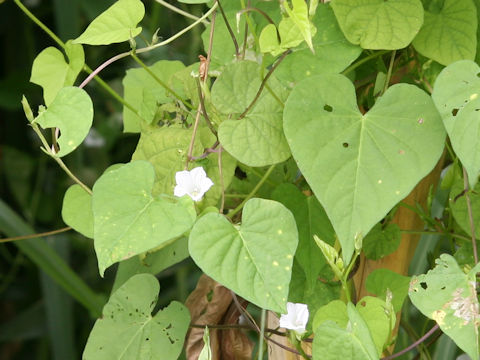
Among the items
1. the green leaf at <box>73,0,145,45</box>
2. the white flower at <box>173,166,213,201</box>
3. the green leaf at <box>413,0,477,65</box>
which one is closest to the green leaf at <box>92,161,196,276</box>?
the white flower at <box>173,166,213,201</box>

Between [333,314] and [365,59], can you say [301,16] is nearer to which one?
[365,59]

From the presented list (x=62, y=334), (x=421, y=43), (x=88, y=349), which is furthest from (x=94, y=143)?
(x=421, y=43)

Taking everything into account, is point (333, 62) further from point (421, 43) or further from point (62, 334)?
point (62, 334)

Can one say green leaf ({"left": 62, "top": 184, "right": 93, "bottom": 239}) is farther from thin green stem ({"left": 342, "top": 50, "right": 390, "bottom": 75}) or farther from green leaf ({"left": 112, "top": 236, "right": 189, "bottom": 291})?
thin green stem ({"left": 342, "top": 50, "right": 390, "bottom": 75})

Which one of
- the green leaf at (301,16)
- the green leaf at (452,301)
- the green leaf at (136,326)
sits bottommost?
the green leaf at (136,326)

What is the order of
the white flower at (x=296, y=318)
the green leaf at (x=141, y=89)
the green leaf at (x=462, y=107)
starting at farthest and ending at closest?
the green leaf at (x=141, y=89), the white flower at (x=296, y=318), the green leaf at (x=462, y=107)

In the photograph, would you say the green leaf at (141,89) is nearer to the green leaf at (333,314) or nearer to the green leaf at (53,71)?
the green leaf at (53,71)

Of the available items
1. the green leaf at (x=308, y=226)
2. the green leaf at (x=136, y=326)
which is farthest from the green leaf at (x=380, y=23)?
the green leaf at (x=136, y=326)
